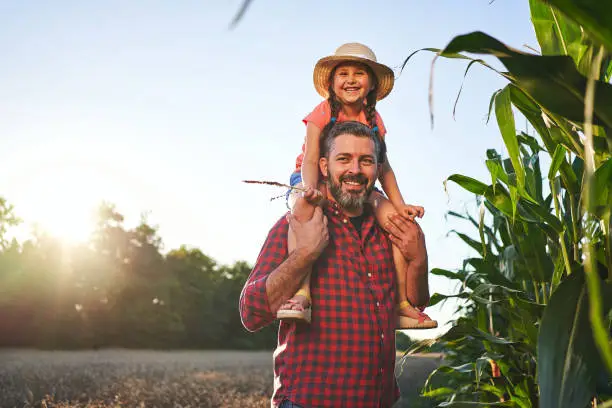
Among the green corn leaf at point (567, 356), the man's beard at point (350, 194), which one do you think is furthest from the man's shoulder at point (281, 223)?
the green corn leaf at point (567, 356)

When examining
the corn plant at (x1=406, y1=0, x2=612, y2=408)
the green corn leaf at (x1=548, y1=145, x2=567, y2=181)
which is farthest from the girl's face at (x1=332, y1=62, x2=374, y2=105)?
the green corn leaf at (x1=548, y1=145, x2=567, y2=181)

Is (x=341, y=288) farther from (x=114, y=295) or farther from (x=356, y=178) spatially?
(x=114, y=295)

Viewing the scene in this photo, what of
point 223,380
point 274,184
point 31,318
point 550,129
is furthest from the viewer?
point 31,318

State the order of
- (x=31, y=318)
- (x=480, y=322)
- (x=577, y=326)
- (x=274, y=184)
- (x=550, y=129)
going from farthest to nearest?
1. (x=31, y=318)
2. (x=480, y=322)
3. (x=274, y=184)
4. (x=550, y=129)
5. (x=577, y=326)

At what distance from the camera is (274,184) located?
1.81m

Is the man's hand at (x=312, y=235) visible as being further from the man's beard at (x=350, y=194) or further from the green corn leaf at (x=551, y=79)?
the green corn leaf at (x=551, y=79)

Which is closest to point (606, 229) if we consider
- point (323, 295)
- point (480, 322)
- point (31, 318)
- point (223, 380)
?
point (323, 295)

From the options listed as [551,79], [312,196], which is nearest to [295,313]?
[312,196]

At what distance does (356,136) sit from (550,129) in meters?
0.76

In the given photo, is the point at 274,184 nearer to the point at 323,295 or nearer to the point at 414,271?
the point at 323,295

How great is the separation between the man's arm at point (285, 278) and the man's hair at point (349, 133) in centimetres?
30

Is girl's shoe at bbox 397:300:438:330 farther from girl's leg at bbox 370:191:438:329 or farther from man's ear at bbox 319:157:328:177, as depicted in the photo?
man's ear at bbox 319:157:328:177

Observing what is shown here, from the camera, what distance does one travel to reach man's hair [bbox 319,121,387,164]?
1997 mm


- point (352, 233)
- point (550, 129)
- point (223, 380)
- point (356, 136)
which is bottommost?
point (223, 380)
